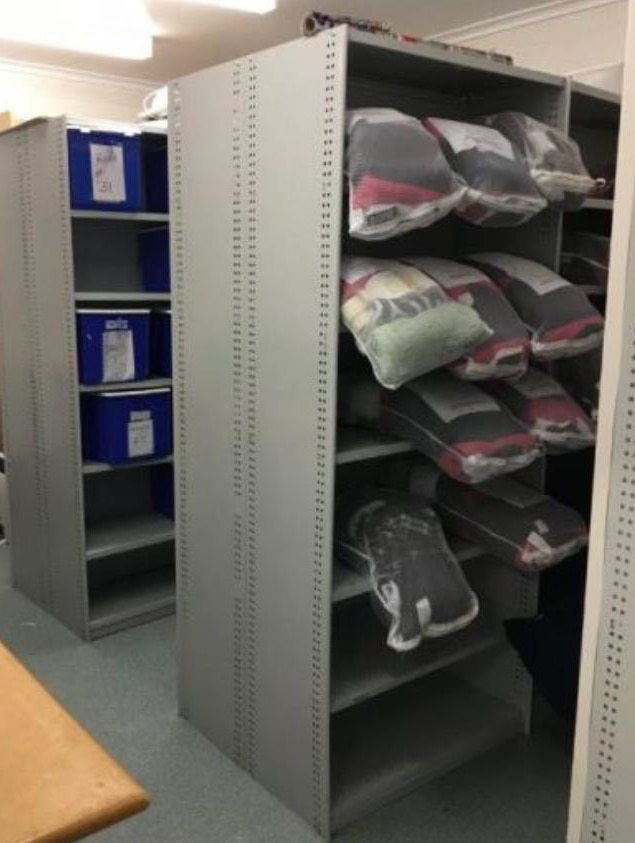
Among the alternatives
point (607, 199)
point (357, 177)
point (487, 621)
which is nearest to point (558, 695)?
point (487, 621)

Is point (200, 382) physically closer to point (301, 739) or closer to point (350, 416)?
point (350, 416)

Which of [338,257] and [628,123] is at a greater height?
[628,123]

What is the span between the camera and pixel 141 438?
3250 mm

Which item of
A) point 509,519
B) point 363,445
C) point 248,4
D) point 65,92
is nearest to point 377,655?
point 509,519

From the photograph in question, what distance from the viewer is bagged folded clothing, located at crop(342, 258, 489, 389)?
5.90ft

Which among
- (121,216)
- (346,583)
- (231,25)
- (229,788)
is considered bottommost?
(229,788)

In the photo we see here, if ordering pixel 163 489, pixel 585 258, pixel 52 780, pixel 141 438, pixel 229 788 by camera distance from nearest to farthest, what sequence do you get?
pixel 52 780, pixel 229 788, pixel 585 258, pixel 141 438, pixel 163 489

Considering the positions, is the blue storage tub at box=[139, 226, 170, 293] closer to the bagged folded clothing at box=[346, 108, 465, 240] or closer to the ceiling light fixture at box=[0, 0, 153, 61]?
the ceiling light fixture at box=[0, 0, 153, 61]

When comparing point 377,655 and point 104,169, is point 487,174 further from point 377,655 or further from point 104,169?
point 104,169

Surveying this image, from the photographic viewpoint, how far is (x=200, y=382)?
7.82 ft

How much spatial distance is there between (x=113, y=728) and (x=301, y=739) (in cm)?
79

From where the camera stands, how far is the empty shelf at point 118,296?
3.08 m

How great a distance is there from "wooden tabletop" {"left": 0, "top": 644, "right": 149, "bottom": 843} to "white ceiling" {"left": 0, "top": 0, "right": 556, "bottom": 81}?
3843 mm

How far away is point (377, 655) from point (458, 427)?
2.64ft
